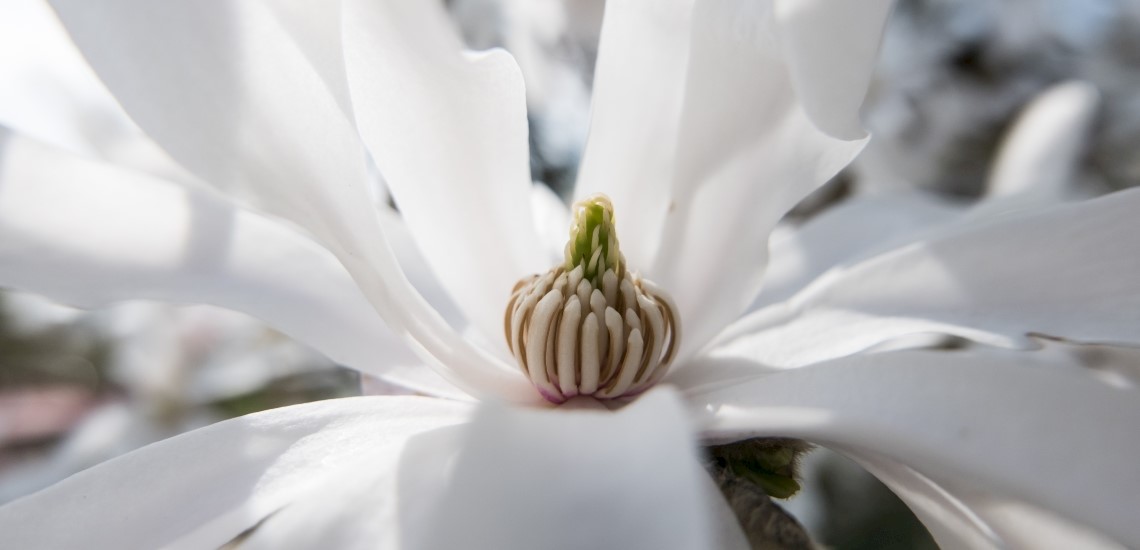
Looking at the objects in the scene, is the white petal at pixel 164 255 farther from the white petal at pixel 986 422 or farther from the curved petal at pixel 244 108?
the white petal at pixel 986 422

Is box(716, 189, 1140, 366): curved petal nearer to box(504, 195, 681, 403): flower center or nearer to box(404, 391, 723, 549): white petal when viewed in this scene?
box(504, 195, 681, 403): flower center

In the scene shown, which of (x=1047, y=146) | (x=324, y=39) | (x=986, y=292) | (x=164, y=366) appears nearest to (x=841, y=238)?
(x=986, y=292)

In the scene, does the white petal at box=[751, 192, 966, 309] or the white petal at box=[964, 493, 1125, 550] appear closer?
the white petal at box=[964, 493, 1125, 550]

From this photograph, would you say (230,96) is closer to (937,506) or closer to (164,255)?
(164,255)

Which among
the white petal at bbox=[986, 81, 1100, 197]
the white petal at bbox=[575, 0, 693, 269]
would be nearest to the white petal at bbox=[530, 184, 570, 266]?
the white petal at bbox=[575, 0, 693, 269]

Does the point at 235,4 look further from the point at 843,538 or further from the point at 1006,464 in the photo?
the point at 843,538

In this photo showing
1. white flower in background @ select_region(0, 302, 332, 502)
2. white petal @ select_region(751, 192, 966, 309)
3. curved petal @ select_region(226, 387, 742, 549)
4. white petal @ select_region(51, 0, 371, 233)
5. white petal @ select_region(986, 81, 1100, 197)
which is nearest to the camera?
curved petal @ select_region(226, 387, 742, 549)

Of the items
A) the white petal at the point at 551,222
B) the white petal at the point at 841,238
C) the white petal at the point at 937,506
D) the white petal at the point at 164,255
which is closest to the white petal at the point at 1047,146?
the white petal at the point at 841,238

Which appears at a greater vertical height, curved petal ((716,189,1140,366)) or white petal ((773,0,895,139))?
white petal ((773,0,895,139))
